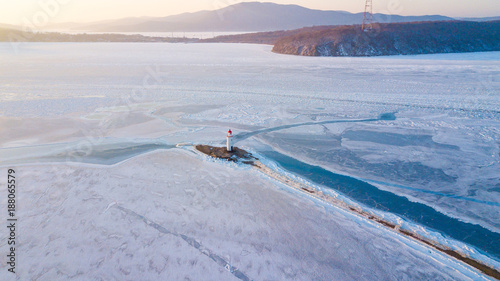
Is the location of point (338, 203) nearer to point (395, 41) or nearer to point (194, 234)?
point (194, 234)

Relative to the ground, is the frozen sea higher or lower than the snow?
higher

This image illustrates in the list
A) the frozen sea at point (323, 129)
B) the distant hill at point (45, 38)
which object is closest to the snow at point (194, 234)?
the frozen sea at point (323, 129)

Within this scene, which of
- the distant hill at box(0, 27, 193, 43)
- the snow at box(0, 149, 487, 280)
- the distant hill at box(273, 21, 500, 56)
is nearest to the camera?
the snow at box(0, 149, 487, 280)

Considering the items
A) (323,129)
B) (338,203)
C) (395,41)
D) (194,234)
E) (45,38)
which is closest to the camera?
(194,234)

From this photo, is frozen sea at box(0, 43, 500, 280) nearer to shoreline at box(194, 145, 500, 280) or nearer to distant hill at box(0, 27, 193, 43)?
shoreline at box(194, 145, 500, 280)

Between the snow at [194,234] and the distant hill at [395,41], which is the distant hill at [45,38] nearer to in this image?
the distant hill at [395,41]

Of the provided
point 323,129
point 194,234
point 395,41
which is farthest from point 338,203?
point 395,41

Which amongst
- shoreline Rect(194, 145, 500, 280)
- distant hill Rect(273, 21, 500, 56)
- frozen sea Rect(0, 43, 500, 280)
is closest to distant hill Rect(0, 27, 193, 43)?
distant hill Rect(273, 21, 500, 56)
